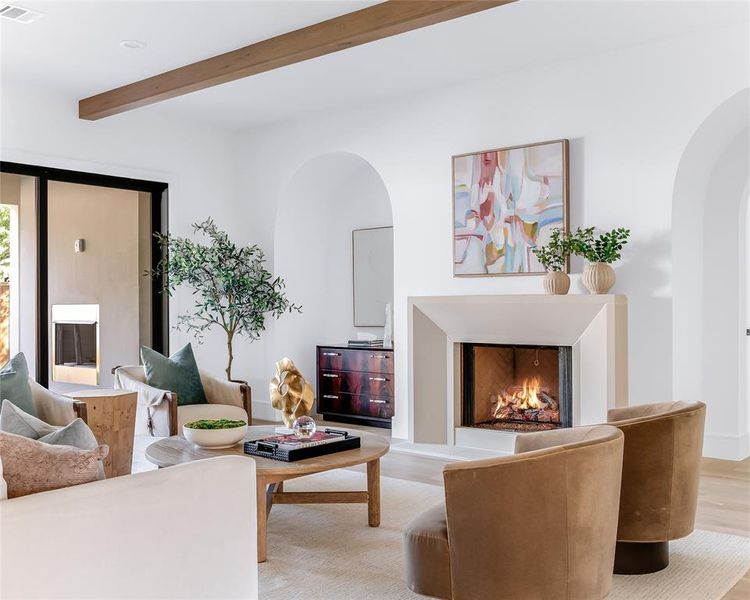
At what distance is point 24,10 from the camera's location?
4184mm

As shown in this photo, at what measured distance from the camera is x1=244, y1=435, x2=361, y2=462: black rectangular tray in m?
3.43

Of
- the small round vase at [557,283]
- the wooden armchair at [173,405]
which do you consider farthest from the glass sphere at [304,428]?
the small round vase at [557,283]

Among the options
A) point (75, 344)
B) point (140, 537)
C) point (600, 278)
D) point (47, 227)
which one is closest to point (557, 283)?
point (600, 278)

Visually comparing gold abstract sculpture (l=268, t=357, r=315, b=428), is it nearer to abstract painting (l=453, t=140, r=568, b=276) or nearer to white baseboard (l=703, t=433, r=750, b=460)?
abstract painting (l=453, t=140, r=568, b=276)

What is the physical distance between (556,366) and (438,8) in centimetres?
271

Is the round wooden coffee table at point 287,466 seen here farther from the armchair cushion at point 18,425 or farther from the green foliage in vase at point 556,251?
the green foliage in vase at point 556,251

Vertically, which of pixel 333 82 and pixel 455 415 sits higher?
pixel 333 82

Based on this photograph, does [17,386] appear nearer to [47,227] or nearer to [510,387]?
[47,227]

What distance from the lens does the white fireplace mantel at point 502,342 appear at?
478 centimetres

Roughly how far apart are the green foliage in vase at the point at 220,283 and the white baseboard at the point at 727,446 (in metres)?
3.71

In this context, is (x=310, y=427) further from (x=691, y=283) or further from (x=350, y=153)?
(x=350, y=153)

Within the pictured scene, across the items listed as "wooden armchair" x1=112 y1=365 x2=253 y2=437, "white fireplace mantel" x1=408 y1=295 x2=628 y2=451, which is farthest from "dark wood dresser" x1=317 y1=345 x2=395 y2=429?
"wooden armchair" x1=112 y1=365 x2=253 y2=437

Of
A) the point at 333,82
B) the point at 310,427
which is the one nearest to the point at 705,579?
the point at 310,427

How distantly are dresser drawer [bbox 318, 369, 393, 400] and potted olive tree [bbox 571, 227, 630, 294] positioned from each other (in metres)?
2.21
